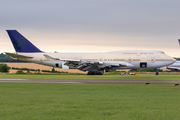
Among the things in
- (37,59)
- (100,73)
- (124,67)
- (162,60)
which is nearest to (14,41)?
(37,59)

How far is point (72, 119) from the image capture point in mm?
11141

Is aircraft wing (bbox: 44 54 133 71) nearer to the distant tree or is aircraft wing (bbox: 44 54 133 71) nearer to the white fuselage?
the white fuselage

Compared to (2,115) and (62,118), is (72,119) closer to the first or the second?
(62,118)

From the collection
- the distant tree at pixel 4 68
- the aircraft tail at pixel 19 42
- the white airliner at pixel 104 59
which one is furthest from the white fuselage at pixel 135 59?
the distant tree at pixel 4 68

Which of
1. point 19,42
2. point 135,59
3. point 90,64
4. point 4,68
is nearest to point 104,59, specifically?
point 90,64

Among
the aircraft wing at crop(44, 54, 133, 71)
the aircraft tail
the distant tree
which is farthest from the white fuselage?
the distant tree

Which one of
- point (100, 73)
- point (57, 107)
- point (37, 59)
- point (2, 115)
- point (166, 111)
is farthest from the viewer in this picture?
point (37, 59)

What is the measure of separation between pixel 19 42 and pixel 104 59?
21917mm

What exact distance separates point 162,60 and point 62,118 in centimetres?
5526

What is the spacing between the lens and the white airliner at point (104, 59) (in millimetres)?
61781

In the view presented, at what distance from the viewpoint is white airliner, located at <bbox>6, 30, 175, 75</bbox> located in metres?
61.8

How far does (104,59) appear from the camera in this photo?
64062 millimetres

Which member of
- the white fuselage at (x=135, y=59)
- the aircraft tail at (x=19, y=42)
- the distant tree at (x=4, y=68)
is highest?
the aircraft tail at (x=19, y=42)

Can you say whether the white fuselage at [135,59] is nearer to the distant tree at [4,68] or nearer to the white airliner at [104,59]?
the white airliner at [104,59]
